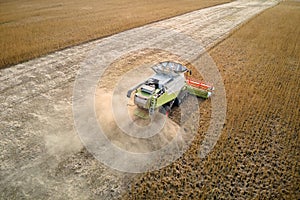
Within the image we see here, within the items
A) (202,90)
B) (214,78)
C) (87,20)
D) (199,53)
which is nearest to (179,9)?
(87,20)

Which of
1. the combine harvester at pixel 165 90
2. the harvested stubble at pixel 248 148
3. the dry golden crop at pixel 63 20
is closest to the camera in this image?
the harvested stubble at pixel 248 148

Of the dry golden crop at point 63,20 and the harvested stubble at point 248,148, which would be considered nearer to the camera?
the harvested stubble at point 248,148

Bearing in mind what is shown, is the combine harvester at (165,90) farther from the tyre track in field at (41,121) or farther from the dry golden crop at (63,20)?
the dry golden crop at (63,20)

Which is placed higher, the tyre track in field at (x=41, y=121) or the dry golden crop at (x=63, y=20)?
the dry golden crop at (x=63, y=20)

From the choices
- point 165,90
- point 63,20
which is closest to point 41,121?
point 165,90

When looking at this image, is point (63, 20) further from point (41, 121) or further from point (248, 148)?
point (248, 148)

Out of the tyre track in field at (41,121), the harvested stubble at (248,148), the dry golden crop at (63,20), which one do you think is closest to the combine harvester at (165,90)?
the harvested stubble at (248,148)

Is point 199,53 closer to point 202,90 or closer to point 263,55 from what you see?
point 263,55
